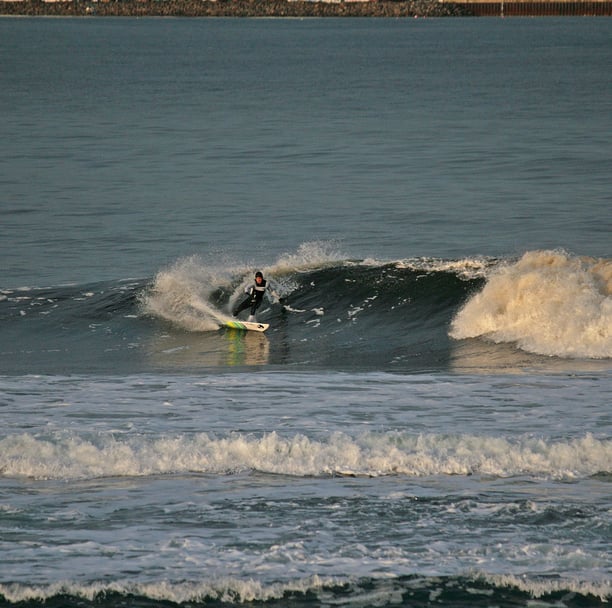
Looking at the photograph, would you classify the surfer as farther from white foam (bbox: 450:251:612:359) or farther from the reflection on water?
white foam (bbox: 450:251:612:359)

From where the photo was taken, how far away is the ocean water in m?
9.22

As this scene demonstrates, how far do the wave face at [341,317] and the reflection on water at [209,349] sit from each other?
0.02m

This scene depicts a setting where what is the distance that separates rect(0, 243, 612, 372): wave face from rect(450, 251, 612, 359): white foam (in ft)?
0.08

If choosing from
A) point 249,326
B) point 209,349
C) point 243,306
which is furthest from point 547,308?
point 209,349

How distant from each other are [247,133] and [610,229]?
33076 millimetres

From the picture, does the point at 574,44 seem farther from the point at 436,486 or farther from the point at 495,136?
the point at 436,486

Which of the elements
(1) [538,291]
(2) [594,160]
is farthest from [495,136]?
(1) [538,291]

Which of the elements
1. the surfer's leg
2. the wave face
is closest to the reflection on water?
the wave face

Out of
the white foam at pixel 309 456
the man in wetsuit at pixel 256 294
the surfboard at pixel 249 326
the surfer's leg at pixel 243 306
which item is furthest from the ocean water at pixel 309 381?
the man in wetsuit at pixel 256 294

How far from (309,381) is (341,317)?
6.55m

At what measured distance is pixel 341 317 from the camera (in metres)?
22.4

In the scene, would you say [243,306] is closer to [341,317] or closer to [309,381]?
[341,317]

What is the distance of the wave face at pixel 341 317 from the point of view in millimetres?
18625

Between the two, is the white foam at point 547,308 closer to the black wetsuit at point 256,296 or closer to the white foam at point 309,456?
the black wetsuit at point 256,296
